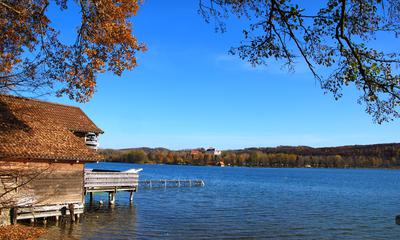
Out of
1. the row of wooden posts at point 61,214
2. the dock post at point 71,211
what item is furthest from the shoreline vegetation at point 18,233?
the dock post at point 71,211

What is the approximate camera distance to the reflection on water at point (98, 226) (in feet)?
72.6

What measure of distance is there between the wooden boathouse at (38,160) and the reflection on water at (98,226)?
0.89 m

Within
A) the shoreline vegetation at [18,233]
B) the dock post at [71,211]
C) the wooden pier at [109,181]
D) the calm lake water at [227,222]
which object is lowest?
the calm lake water at [227,222]

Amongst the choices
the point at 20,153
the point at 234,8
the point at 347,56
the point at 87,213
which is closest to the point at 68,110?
the point at 87,213

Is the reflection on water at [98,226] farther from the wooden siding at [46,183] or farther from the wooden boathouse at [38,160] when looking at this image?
the wooden siding at [46,183]

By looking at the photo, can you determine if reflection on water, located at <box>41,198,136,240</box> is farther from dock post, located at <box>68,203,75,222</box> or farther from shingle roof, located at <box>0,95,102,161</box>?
shingle roof, located at <box>0,95,102,161</box>

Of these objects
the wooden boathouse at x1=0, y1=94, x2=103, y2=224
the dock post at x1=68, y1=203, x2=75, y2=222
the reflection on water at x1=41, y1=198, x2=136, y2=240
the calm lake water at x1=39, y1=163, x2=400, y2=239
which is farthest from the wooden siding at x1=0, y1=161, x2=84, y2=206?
the calm lake water at x1=39, y1=163, x2=400, y2=239

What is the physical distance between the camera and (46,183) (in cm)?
2272

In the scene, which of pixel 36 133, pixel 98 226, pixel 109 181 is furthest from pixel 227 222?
pixel 36 133

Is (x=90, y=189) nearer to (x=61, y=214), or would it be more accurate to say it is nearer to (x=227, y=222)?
(x=61, y=214)

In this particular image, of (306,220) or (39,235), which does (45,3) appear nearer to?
(39,235)

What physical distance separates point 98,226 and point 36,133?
6.67 m

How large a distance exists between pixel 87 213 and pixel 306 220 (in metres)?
15.8

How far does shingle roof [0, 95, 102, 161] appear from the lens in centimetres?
2087
